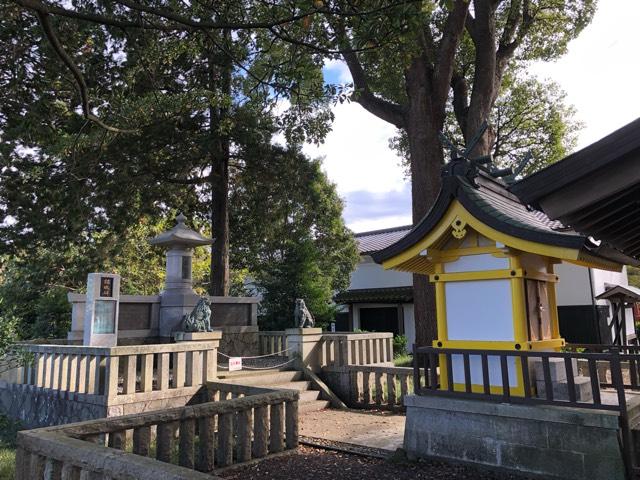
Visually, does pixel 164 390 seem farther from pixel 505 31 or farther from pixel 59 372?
pixel 505 31

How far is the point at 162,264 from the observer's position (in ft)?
73.6

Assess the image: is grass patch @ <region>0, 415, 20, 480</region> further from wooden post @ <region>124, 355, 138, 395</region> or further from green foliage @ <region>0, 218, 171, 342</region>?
green foliage @ <region>0, 218, 171, 342</region>

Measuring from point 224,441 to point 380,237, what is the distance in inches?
959

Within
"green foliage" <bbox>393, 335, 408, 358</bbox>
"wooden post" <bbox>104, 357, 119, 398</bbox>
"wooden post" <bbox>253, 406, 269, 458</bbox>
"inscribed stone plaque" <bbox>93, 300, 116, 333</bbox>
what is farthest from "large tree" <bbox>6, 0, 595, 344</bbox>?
"green foliage" <bbox>393, 335, 408, 358</bbox>

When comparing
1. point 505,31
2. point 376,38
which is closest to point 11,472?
point 376,38

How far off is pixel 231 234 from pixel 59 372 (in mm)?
10244

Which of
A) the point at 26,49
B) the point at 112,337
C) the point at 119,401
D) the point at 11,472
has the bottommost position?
the point at 11,472

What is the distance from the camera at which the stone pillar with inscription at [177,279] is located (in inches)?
504

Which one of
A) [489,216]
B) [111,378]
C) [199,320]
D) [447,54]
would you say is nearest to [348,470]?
[489,216]

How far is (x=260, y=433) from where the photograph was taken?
6418mm

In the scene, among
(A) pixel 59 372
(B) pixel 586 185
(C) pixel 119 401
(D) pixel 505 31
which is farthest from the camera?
(D) pixel 505 31

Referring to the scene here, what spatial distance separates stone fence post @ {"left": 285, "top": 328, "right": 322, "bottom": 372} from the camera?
36.4 ft

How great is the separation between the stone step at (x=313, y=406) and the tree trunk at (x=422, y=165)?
8.38 feet

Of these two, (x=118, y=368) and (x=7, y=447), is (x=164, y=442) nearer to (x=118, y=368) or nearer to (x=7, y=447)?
(x=118, y=368)
